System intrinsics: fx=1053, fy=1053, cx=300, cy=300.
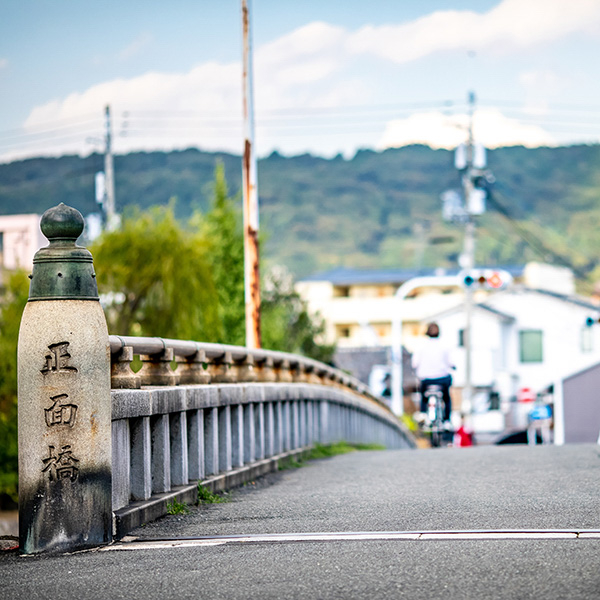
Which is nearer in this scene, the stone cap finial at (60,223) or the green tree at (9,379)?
the stone cap finial at (60,223)

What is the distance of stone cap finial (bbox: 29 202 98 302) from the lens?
6.18m

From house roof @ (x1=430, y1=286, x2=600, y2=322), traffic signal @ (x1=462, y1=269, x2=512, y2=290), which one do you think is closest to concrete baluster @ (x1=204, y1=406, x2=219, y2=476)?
traffic signal @ (x1=462, y1=269, x2=512, y2=290)

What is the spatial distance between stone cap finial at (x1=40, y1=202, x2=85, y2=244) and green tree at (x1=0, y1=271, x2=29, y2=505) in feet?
59.6

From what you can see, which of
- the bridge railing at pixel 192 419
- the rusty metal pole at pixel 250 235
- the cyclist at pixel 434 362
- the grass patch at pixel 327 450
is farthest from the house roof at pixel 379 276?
the bridge railing at pixel 192 419

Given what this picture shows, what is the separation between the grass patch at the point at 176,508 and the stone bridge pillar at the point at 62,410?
1341 millimetres

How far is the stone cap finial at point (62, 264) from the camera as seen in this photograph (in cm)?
618

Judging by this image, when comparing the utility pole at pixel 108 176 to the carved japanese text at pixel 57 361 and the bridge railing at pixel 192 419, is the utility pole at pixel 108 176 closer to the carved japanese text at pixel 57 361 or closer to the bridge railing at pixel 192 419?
the bridge railing at pixel 192 419

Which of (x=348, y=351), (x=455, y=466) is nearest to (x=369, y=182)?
(x=348, y=351)

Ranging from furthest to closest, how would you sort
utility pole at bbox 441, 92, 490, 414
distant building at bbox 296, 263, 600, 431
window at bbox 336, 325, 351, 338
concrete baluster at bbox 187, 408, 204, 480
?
window at bbox 336, 325, 351, 338 → distant building at bbox 296, 263, 600, 431 → utility pole at bbox 441, 92, 490, 414 → concrete baluster at bbox 187, 408, 204, 480

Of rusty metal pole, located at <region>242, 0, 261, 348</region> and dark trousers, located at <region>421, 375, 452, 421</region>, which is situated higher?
rusty metal pole, located at <region>242, 0, 261, 348</region>

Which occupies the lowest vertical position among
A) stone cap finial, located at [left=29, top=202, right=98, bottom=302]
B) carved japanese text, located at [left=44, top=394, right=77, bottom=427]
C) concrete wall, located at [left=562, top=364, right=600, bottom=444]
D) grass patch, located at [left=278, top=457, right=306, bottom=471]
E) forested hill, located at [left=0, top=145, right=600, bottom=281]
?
concrete wall, located at [left=562, top=364, right=600, bottom=444]

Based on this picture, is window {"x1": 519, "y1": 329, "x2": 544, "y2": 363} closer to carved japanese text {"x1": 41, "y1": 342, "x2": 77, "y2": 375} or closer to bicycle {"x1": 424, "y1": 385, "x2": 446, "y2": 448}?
bicycle {"x1": 424, "y1": 385, "x2": 446, "y2": 448}

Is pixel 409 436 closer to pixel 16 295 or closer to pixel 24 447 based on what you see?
pixel 16 295

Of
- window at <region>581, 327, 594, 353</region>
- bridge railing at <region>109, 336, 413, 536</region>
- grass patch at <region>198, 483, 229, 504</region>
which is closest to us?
bridge railing at <region>109, 336, 413, 536</region>
